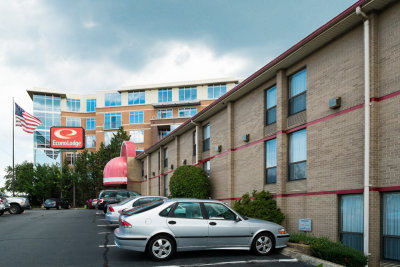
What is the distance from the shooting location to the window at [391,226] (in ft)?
29.7

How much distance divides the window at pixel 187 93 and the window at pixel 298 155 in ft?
147

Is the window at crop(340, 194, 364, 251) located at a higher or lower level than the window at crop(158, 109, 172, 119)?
lower

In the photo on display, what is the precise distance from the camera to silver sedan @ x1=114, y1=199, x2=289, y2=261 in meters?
8.69

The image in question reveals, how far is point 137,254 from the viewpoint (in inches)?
377

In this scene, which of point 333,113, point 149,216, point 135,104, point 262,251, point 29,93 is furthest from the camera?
point 29,93

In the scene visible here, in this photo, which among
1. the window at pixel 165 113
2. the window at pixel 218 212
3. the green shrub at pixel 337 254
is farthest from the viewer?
the window at pixel 165 113

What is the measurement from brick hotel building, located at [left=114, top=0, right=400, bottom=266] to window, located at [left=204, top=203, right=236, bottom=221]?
332cm

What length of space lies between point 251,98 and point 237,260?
928 centimetres

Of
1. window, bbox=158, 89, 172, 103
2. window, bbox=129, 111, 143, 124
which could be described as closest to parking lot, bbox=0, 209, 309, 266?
window, bbox=129, 111, 143, 124

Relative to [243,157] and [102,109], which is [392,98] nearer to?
[243,157]

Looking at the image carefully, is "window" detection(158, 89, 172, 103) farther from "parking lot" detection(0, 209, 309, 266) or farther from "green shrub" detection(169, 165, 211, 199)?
"parking lot" detection(0, 209, 309, 266)

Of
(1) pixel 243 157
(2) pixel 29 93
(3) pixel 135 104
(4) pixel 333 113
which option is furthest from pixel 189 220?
(2) pixel 29 93

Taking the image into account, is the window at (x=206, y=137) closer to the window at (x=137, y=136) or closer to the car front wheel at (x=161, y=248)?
the car front wheel at (x=161, y=248)

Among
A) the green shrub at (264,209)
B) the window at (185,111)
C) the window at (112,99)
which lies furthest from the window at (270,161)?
the window at (112,99)
